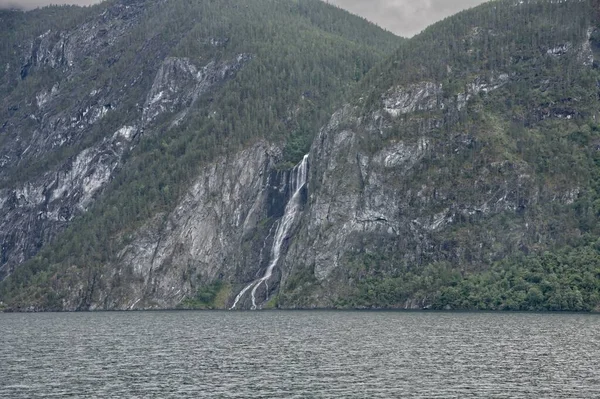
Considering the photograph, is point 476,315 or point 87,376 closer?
point 87,376

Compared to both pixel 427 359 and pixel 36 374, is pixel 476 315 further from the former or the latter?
pixel 36 374

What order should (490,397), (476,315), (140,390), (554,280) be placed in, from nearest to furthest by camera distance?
(490,397) < (140,390) < (476,315) < (554,280)

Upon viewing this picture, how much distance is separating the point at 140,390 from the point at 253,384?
10.3 metres

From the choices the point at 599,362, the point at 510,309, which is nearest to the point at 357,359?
the point at 599,362

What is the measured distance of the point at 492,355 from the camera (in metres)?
105

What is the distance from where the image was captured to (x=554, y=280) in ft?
631

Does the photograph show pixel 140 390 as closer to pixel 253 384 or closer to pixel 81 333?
pixel 253 384

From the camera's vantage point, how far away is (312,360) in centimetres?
10331

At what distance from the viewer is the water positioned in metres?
83.6

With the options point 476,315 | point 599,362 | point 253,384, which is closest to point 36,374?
point 253,384

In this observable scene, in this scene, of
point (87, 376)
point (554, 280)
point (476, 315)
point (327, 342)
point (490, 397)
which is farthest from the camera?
point (554, 280)

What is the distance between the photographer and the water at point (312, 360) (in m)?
83.6

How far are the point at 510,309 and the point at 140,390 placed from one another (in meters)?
126

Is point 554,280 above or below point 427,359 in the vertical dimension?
above
